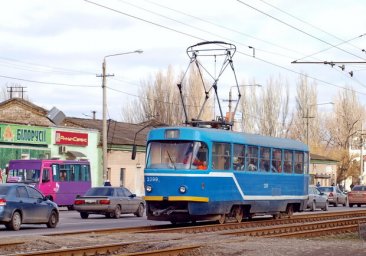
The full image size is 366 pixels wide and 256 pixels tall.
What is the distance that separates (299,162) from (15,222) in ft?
41.1

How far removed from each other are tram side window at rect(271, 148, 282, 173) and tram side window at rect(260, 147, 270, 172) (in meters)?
0.46

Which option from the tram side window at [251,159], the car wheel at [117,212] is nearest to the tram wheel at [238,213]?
the tram side window at [251,159]

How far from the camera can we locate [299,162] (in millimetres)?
32938

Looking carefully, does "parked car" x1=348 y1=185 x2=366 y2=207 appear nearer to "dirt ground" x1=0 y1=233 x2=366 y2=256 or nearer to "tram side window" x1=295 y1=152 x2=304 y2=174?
"tram side window" x1=295 y1=152 x2=304 y2=174

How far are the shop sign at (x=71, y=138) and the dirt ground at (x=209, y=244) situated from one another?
33.5 meters

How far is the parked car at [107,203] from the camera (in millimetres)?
33250

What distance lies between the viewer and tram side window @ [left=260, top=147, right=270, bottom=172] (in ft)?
97.4

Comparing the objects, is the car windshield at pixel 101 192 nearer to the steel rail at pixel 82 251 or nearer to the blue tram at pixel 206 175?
the blue tram at pixel 206 175

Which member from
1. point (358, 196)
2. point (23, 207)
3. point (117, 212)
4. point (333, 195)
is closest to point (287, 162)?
point (117, 212)

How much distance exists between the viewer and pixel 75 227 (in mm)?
27031

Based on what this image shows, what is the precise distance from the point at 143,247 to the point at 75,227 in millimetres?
9470

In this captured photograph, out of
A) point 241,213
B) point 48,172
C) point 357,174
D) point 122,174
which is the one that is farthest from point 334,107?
point 241,213

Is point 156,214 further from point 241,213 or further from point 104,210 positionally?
point 104,210

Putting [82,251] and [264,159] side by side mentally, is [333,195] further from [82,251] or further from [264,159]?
[82,251]
